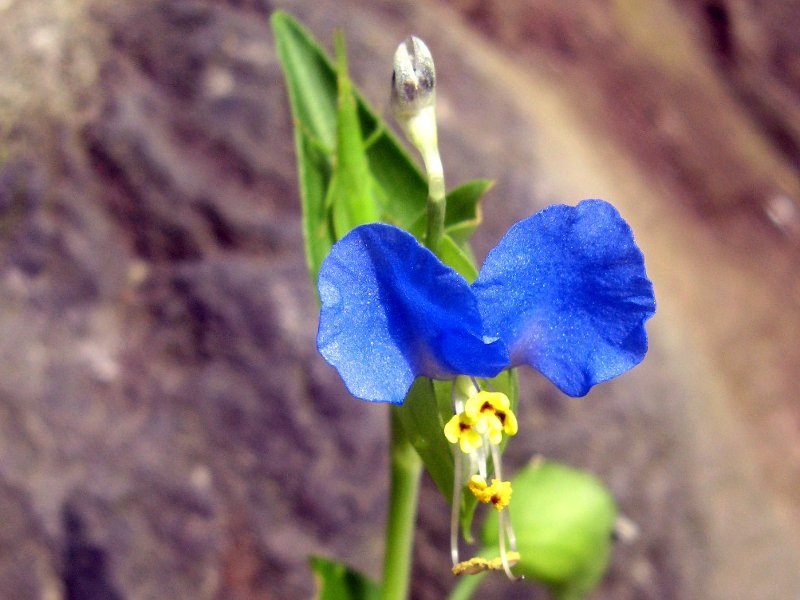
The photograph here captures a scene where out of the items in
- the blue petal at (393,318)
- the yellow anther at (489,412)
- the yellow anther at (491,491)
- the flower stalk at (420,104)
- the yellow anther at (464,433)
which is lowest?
the yellow anther at (491,491)

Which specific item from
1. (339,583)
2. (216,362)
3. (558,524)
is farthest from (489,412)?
(216,362)

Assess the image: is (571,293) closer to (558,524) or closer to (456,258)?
(456,258)

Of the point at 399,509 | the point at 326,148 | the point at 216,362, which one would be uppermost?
the point at 326,148

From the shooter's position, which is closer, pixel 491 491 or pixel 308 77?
pixel 491 491

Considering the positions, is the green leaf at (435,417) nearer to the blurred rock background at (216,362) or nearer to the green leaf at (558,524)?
Result: the green leaf at (558,524)

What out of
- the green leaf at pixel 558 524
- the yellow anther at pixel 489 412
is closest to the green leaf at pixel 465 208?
the yellow anther at pixel 489 412

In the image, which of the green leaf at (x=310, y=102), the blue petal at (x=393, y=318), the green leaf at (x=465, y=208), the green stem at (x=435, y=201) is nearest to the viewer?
the blue petal at (x=393, y=318)
